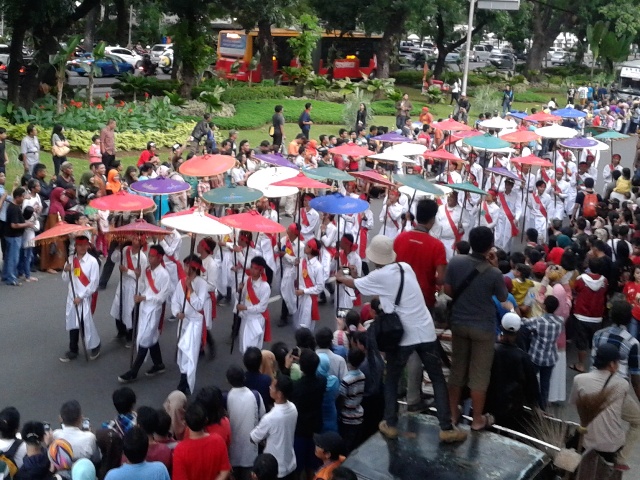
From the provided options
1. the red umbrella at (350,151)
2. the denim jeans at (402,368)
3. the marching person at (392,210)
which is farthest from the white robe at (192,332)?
the red umbrella at (350,151)

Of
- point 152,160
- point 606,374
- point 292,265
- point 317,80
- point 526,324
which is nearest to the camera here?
point 606,374

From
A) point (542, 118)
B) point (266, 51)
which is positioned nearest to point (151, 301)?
point (542, 118)

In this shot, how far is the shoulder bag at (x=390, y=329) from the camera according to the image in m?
6.16

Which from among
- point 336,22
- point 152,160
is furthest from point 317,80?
point 152,160

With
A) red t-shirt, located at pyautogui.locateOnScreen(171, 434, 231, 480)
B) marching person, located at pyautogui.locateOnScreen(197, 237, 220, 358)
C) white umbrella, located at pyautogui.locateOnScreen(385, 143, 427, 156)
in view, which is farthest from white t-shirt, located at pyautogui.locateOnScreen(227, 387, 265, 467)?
white umbrella, located at pyautogui.locateOnScreen(385, 143, 427, 156)

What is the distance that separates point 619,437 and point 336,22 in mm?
31510

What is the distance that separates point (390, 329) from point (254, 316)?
349 cm

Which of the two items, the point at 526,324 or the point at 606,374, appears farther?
the point at 526,324

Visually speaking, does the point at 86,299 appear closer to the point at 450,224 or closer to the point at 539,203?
the point at 450,224

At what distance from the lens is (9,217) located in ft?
39.2

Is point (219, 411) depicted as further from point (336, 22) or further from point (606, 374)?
point (336, 22)

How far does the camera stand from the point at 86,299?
31.8ft

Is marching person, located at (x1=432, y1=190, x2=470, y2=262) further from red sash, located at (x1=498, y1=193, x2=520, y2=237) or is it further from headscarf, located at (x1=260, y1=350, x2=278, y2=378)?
headscarf, located at (x1=260, y1=350, x2=278, y2=378)

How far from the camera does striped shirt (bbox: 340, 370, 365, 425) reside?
22.7ft
